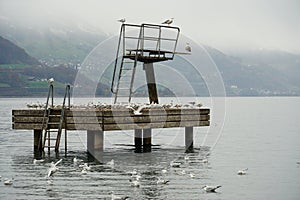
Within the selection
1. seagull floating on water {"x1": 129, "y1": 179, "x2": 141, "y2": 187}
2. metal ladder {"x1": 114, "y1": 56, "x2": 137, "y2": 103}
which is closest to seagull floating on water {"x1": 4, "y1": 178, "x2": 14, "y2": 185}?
seagull floating on water {"x1": 129, "y1": 179, "x2": 141, "y2": 187}

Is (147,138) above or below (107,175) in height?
above

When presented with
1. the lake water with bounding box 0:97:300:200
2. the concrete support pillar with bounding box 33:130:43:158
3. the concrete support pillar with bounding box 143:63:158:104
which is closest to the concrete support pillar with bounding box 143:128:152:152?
the lake water with bounding box 0:97:300:200

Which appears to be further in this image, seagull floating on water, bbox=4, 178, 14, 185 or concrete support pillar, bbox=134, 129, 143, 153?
concrete support pillar, bbox=134, 129, 143, 153

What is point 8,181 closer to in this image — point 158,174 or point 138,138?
point 158,174

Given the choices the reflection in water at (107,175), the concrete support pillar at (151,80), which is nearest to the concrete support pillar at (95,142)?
the reflection in water at (107,175)

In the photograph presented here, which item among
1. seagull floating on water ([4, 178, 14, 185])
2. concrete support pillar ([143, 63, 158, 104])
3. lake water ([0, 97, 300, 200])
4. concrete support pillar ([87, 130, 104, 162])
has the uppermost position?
concrete support pillar ([143, 63, 158, 104])

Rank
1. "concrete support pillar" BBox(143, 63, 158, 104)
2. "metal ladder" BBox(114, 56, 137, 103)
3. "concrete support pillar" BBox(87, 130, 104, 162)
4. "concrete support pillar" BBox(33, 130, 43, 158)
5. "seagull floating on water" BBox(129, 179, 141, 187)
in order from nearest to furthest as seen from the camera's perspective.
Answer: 1. "seagull floating on water" BBox(129, 179, 141, 187)
2. "concrete support pillar" BBox(87, 130, 104, 162)
3. "concrete support pillar" BBox(33, 130, 43, 158)
4. "metal ladder" BBox(114, 56, 137, 103)
5. "concrete support pillar" BBox(143, 63, 158, 104)

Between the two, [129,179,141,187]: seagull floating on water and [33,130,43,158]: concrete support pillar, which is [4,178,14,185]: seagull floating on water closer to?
[129,179,141,187]: seagull floating on water

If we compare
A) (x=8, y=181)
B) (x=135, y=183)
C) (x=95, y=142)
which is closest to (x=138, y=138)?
(x=95, y=142)

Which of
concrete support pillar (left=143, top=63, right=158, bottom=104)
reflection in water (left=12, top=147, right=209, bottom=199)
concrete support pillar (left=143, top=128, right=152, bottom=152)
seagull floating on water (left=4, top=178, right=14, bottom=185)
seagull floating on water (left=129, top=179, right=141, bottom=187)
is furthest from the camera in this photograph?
concrete support pillar (left=143, top=128, right=152, bottom=152)

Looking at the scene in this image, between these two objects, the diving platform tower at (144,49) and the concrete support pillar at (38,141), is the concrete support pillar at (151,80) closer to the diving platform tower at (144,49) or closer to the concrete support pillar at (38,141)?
the diving platform tower at (144,49)

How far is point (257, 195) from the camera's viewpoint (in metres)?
25.3

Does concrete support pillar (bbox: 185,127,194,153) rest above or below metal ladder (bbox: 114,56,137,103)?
below

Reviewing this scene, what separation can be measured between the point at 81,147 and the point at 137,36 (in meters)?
9.12
